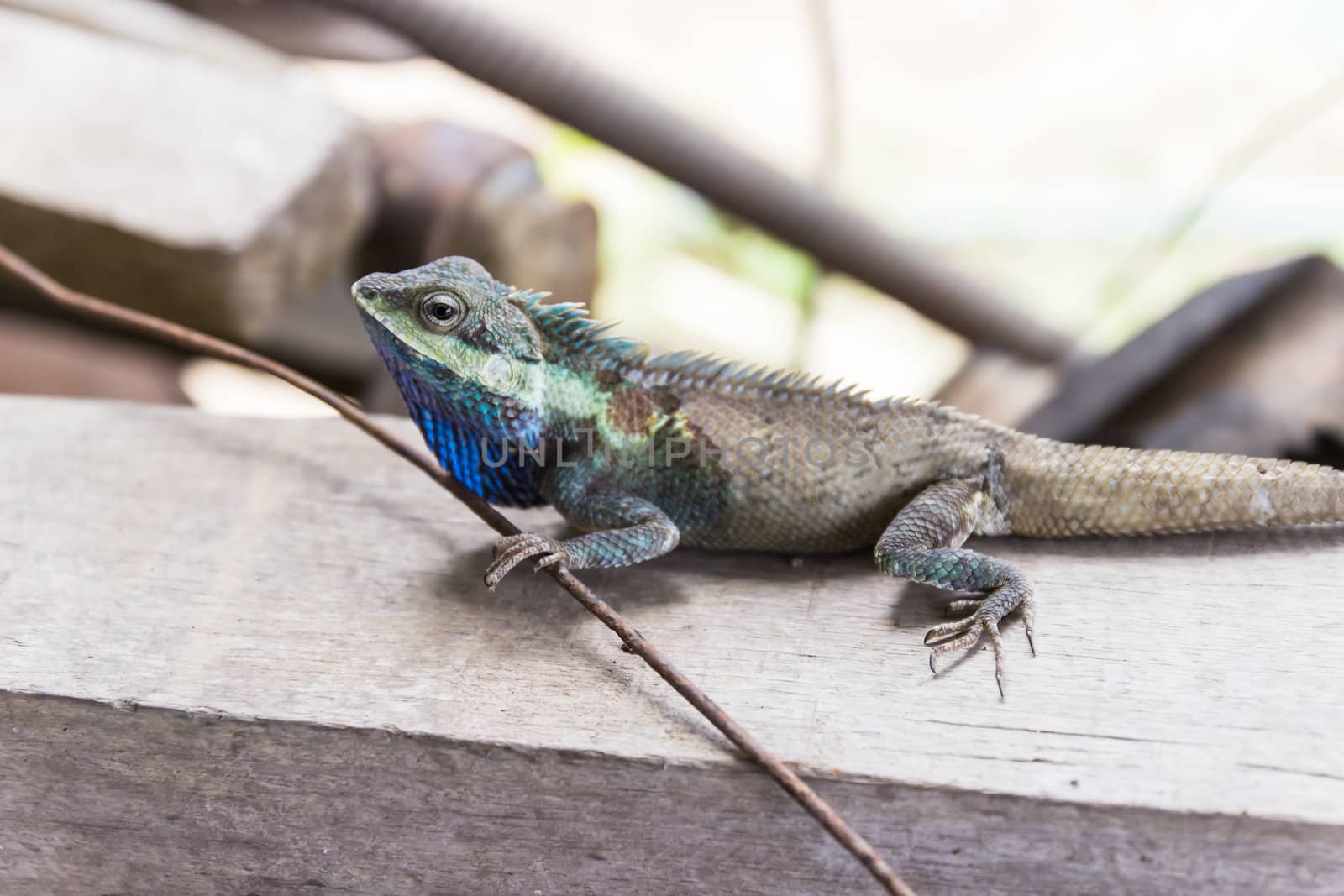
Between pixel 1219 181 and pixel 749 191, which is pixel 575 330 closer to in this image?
pixel 749 191

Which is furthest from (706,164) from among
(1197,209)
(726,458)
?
(726,458)

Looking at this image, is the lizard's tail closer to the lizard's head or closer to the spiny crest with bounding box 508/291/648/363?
the spiny crest with bounding box 508/291/648/363

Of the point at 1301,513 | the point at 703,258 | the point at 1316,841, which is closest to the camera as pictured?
the point at 1316,841

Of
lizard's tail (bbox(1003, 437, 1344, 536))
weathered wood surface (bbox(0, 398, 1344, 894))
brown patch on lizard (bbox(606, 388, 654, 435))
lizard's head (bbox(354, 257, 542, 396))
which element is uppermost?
lizard's tail (bbox(1003, 437, 1344, 536))

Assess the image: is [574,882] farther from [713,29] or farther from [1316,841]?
[713,29]

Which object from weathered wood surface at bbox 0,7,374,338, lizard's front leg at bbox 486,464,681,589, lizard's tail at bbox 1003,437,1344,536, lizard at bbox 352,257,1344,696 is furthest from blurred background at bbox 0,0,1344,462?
lizard's front leg at bbox 486,464,681,589

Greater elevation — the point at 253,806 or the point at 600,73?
the point at 600,73

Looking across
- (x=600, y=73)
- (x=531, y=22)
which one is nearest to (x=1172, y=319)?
(x=600, y=73)
